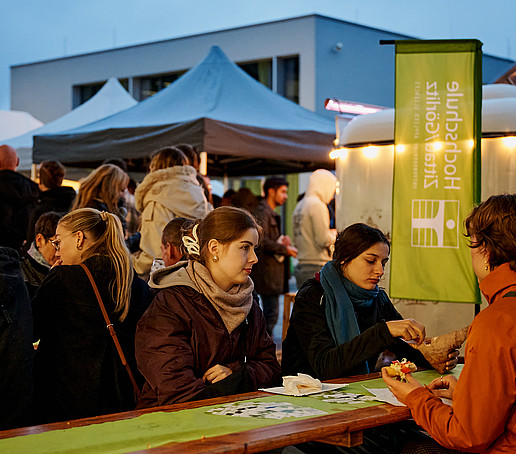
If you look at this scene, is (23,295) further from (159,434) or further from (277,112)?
(277,112)

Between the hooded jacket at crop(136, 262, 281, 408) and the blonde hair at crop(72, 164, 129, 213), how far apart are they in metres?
2.72

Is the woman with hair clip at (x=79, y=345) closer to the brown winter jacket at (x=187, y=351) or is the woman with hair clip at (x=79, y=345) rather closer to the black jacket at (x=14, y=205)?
the brown winter jacket at (x=187, y=351)

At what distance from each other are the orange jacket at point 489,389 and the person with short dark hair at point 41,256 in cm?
291

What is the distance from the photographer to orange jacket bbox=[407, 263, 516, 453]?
2.34 meters

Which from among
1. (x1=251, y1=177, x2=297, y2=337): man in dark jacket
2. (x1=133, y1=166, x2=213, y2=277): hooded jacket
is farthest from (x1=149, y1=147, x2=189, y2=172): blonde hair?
(x1=251, y1=177, x2=297, y2=337): man in dark jacket

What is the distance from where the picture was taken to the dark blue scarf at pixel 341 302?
376 centimetres

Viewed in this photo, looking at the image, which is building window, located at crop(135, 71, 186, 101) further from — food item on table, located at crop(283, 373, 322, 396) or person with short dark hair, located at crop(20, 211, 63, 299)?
food item on table, located at crop(283, 373, 322, 396)

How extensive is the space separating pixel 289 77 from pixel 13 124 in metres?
8.27

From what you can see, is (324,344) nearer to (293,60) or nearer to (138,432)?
(138,432)

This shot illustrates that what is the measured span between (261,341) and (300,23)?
17.4 meters

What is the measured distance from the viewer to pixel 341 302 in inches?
149

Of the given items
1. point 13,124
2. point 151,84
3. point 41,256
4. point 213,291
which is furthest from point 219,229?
point 151,84

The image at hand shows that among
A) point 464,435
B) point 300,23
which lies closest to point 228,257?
point 464,435

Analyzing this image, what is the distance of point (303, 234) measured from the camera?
800 centimetres
